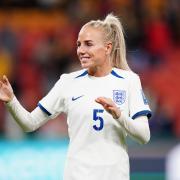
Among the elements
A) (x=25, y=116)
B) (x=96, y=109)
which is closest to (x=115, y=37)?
(x=96, y=109)

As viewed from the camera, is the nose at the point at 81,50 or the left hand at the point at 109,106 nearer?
the left hand at the point at 109,106

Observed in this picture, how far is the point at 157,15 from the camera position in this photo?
48.0 feet

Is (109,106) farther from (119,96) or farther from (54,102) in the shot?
(54,102)

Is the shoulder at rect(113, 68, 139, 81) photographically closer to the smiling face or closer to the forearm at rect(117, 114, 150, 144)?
the smiling face

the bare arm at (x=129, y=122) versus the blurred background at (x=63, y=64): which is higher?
the bare arm at (x=129, y=122)

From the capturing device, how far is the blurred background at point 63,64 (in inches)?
420

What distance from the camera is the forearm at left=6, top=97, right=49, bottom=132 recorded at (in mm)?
5719

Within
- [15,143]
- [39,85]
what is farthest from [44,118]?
[39,85]

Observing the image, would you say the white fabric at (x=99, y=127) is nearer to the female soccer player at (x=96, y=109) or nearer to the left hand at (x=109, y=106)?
the female soccer player at (x=96, y=109)

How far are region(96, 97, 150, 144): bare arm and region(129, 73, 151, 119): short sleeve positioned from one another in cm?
4

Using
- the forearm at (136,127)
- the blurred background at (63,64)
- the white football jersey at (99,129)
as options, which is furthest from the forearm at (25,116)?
the blurred background at (63,64)

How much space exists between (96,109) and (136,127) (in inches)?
12.3

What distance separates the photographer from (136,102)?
5629mm

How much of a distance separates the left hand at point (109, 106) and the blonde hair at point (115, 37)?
64 centimetres
